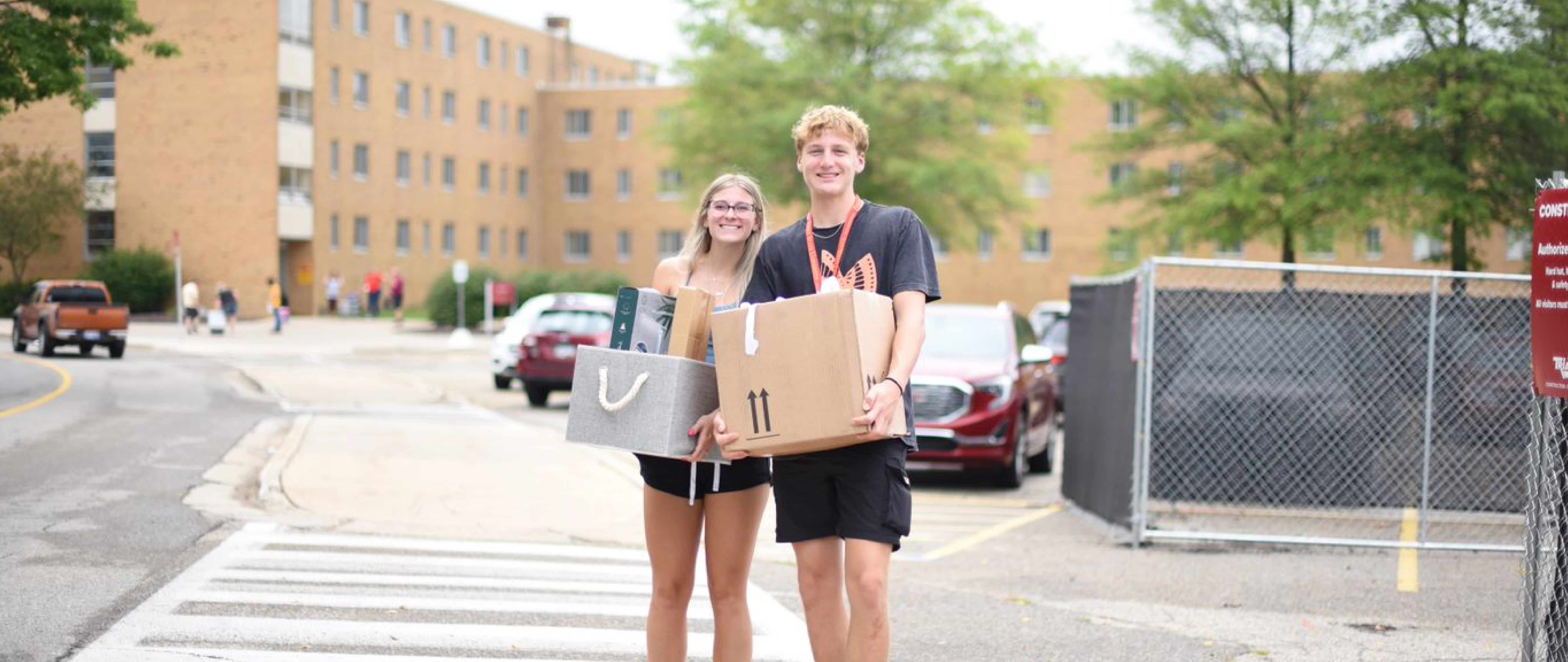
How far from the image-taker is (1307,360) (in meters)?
11.2

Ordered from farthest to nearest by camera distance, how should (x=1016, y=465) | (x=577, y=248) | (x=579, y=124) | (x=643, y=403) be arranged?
(x=577, y=248)
(x=579, y=124)
(x=1016, y=465)
(x=643, y=403)

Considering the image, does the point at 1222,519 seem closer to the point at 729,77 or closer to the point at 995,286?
the point at 729,77

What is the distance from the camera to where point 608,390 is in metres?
4.70

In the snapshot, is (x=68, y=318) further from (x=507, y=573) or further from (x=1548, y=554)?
(x=1548, y=554)

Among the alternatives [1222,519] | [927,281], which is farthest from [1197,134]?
[927,281]

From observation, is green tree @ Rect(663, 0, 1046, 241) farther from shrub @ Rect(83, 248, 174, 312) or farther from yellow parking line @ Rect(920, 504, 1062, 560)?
yellow parking line @ Rect(920, 504, 1062, 560)

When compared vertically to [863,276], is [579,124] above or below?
above

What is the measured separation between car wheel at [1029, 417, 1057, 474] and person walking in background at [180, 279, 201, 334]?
115 feet

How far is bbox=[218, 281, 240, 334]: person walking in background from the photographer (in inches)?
1881

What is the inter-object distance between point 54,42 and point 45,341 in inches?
489

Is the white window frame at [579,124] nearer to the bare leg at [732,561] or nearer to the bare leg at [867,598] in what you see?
the bare leg at [732,561]

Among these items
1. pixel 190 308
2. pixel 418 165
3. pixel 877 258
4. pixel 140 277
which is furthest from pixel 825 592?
pixel 418 165

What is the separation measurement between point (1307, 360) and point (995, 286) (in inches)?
2335

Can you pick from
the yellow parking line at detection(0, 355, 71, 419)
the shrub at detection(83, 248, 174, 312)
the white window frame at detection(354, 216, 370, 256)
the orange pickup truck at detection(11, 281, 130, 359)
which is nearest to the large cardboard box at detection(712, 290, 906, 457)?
the yellow parking line at detection(0, 355, 71, 419)
